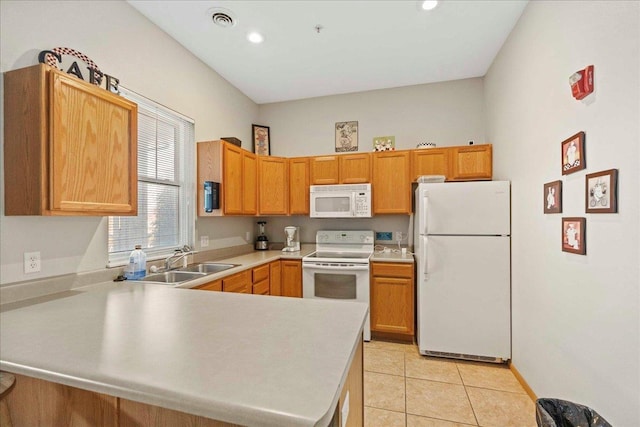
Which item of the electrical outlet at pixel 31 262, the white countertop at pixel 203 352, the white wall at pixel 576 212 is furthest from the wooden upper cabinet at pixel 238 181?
the white wall at pixel 576 212

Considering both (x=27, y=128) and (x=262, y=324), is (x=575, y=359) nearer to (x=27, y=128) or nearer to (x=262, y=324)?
(x=262, y=324)

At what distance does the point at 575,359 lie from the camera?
1562 millimetres

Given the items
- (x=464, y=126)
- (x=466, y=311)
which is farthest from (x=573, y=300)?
(x=464, y=126)

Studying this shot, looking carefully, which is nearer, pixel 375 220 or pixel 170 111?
pixel 170 111

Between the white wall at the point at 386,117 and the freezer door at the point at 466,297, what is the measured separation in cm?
153

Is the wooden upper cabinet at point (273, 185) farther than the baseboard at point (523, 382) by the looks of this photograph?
Yes

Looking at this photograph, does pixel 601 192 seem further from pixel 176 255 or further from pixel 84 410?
pixel 176 255

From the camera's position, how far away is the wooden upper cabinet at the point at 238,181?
288 cm

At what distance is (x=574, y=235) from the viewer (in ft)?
5.13

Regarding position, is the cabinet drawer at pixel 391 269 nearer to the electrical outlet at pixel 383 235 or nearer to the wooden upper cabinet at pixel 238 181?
the electrical outlet at pixel 383 235

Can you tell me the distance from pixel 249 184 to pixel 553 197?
2811 mm

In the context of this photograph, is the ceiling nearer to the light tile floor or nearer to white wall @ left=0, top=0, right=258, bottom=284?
white wall @ left=0, top=0, right=258, bottom=284

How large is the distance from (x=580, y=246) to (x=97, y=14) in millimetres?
3320

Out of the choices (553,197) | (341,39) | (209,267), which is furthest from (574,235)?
(209,267)
